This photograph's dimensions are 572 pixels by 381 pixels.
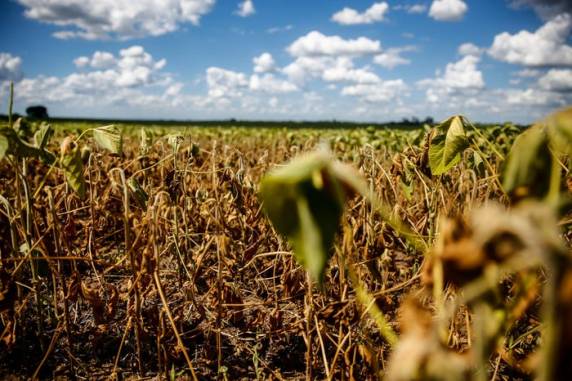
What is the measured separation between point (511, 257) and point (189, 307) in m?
1.87

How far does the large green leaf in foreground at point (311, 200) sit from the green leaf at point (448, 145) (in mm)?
646

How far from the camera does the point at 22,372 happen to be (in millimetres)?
1615

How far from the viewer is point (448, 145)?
3.52ft

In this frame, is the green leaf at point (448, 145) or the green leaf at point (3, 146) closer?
the green leaf at point (3, 146)

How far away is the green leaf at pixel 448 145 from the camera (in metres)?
1.06

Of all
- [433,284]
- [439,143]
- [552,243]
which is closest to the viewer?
[552,243]

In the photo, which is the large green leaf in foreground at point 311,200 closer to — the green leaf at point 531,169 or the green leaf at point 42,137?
the green leaf at point 531,169

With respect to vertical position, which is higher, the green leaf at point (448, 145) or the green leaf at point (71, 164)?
the green leaf at point (448, 145)

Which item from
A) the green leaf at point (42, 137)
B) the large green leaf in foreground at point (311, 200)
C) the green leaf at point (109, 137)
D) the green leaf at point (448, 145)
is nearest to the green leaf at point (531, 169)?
the large green leaf in foreground at point (311, 200)

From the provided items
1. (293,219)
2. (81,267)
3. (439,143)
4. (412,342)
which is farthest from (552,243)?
(81,267)

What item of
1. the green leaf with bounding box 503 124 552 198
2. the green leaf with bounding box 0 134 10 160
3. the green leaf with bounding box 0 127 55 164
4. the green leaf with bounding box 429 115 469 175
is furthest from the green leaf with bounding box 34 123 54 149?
the green leaf with bounding box 503 124 552 198

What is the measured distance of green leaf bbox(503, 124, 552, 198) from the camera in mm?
594

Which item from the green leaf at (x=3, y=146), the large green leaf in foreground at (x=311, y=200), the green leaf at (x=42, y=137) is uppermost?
the green leaf at (x=42, y=137)

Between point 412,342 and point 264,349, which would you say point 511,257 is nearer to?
point 412,342
